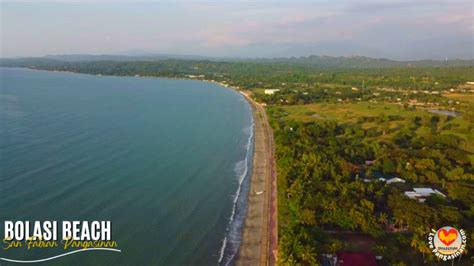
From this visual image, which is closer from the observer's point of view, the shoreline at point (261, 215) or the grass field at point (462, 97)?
the shoreline at point (261, 215)

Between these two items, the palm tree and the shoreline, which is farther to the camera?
the palm tree

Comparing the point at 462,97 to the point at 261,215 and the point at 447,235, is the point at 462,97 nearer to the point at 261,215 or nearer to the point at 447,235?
the point at 261,215

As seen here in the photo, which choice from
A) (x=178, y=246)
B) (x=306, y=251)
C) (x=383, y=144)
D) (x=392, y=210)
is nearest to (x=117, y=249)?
(x=178, y=246)

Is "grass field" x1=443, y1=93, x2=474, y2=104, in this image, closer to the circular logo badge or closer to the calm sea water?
the calm sea water

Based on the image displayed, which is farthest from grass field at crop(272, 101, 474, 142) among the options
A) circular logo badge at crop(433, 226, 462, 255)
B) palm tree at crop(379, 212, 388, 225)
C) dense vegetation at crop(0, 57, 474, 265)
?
circular logo badge at crop(433, 226, 462, 255)

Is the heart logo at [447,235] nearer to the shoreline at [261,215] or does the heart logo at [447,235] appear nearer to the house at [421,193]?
the shoreline at [261,215]

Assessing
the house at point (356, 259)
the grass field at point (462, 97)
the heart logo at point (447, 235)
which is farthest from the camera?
the grass field at point (462, 97)

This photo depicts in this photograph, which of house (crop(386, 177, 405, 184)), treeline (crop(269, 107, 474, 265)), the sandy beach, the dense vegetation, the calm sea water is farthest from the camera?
house (crop(386, 177, 405, 184))

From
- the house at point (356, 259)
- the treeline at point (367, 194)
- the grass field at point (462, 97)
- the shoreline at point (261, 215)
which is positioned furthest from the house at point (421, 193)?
the grass field at point (462, 97)

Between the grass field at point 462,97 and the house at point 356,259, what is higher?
the grass field at point 462,97
